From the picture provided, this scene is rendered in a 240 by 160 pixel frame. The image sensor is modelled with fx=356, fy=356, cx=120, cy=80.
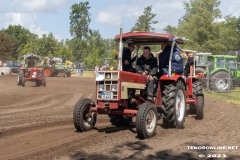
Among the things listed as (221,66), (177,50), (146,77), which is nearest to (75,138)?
(146,77)

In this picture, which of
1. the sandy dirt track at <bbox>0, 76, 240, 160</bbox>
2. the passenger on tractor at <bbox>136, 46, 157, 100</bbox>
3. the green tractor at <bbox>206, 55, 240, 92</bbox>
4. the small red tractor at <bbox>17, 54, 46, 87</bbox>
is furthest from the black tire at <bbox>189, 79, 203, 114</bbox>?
the small red tractor at <bbox>17, 54, 46, 87</bbox>

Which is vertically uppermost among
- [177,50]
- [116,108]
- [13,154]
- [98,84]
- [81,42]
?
[81,42]

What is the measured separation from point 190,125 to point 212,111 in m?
3.28

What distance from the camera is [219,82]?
20812mm

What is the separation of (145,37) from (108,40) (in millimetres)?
115381

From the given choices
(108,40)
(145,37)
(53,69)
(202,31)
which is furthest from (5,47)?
(108,40)

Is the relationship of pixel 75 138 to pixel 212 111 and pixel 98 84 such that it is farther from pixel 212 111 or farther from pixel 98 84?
pixel 212 111

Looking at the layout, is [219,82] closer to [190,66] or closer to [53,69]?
[190,66]

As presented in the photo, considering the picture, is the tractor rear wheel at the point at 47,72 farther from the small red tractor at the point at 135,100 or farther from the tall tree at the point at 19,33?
the tall tree at the point at 19,33

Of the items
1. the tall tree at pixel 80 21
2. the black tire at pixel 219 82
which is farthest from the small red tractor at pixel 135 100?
the tall tree at pixel 80 21

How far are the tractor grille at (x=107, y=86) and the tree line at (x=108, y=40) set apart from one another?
28354 millimetres

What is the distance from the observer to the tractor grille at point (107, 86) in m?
7.26

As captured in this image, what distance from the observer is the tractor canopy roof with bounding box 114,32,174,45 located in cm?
794

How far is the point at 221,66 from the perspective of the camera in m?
21.4
